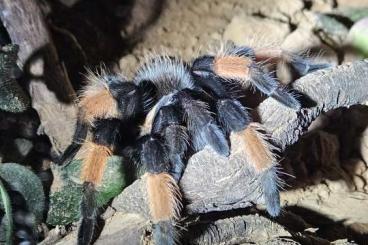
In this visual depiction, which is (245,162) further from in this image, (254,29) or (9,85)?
(254,29)

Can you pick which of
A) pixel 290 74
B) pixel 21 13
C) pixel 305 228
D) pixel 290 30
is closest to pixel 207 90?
pixel 290 74

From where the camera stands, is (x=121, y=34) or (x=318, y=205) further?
(x=121, y=34)

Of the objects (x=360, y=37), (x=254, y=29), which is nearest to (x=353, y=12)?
(x=360, y=37)

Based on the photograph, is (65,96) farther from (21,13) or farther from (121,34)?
(121,34)

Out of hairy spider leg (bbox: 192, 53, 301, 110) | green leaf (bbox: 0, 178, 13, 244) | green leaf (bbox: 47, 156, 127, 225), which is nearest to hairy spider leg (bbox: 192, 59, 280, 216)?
hairy spider leg (bbox: 192, 53, 301, 110)

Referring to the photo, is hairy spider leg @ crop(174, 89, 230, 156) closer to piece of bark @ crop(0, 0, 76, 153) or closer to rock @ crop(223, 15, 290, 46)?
piece of bark @ crop(0, 0, 76, 153)

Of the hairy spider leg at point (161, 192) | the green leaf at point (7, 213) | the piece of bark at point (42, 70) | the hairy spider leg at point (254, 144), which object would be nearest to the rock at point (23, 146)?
the piece of bark at point (42, 70)
